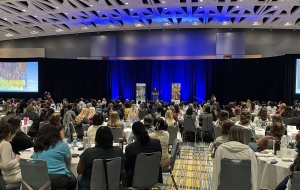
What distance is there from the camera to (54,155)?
3.74m

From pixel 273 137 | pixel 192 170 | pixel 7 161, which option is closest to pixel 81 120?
pixel 192 170

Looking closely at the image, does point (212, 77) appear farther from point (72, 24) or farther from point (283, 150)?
point (283, 150)

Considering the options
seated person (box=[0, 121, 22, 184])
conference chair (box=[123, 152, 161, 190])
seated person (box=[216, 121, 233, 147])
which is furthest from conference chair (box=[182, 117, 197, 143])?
seated person (box=[0, 121, 22, 184])

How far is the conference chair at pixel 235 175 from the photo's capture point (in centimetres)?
367

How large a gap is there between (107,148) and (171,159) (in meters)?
1.49

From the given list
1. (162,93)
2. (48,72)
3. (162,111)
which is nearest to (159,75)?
(162,93)

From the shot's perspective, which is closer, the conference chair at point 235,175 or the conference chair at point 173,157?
the conference chair at point 235,175

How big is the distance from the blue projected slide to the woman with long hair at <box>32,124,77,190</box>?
17453 mm

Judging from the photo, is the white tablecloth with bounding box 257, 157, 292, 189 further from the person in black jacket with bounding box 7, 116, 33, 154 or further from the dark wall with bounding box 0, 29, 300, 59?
the dark wall with bounding box 0, 29, 300, 59

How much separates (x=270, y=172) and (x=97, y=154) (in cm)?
251

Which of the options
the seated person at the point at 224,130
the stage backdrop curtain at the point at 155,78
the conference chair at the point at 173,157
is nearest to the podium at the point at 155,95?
the stage backdrop curtain at the point at 155,78

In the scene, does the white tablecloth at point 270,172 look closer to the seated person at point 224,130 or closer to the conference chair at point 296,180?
the seated person at point 224,130

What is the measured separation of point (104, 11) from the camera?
57.5 ft

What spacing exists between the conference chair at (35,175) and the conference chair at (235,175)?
2.13m
